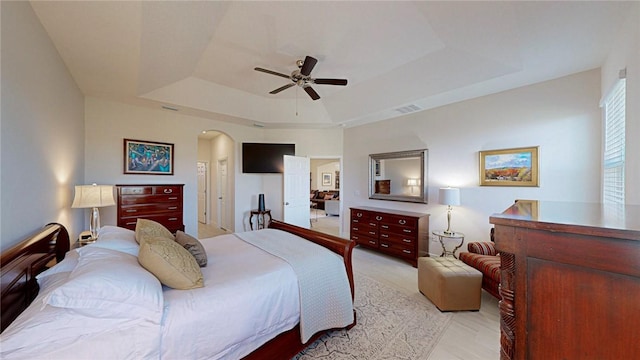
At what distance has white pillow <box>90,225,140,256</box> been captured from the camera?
67.0 inches

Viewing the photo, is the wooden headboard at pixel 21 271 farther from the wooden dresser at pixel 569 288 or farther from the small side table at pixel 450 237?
the small side table at pixel 450 237

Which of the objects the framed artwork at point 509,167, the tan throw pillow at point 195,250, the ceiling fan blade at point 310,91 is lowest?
the tan throw pillow at point 195,250

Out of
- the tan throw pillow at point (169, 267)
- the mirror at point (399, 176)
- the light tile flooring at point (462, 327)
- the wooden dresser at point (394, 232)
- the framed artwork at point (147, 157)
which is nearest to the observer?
the tan throw pillow at point (169, 267)

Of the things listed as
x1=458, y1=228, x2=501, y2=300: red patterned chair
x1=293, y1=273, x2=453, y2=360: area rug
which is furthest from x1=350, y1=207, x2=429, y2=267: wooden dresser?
x1=293, y1=273, x2=453, y2=360: area rug

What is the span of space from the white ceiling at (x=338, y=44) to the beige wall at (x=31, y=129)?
1.04 feet

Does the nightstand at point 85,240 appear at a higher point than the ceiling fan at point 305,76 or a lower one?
lower

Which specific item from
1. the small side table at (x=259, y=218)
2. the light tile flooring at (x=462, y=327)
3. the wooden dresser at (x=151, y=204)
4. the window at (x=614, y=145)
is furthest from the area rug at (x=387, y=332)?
the wooden dresser at (x=151, y=204)

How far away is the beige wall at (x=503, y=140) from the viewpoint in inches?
113

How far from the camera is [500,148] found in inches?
137

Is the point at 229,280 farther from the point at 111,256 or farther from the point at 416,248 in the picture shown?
the point at 416,248

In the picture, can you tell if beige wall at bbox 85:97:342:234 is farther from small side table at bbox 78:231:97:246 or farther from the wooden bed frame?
the wooden bed frame

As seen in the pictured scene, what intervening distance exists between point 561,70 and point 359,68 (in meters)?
2.47

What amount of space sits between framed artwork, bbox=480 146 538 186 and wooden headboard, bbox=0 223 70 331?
481cm

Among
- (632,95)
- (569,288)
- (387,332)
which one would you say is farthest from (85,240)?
(632,95)
